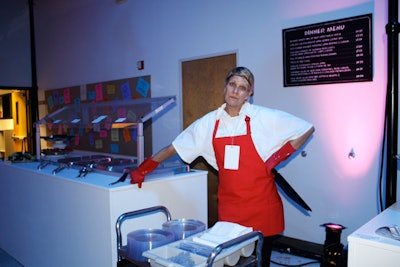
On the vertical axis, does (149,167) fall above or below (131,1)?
below

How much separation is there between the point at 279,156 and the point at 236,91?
42cm

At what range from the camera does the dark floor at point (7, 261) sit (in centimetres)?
312

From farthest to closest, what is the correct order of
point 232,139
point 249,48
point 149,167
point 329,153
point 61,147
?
point 61,147 < point 249,48 < point 329,153 < point 149,167 < point 232,139

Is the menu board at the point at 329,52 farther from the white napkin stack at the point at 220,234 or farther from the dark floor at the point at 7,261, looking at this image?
the dark floor at the point at 7,261

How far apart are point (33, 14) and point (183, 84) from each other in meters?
4.18

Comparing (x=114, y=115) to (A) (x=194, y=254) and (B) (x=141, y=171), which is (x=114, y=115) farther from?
(A) (x=194, y=254)

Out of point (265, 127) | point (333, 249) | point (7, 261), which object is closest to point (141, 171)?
point (265, 127)

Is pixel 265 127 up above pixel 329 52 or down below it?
below

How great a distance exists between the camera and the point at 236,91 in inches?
78.7

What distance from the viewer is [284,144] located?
2.03 metres

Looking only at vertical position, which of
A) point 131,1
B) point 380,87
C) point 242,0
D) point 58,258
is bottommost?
point 58,258

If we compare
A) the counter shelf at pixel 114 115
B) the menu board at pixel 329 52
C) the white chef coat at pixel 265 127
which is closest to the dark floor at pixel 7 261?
the counter shelf at pixel 114 115

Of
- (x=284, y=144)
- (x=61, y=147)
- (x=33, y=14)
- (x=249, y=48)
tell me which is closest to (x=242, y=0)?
(x=249, y=48)

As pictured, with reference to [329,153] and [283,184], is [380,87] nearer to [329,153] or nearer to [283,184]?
[329,153]
